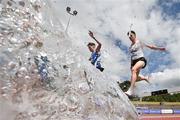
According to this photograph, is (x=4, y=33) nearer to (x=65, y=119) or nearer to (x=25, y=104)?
(x=25, y=104)

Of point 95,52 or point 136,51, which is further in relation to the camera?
point 95,52

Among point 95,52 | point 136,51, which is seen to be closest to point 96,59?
point 95,52

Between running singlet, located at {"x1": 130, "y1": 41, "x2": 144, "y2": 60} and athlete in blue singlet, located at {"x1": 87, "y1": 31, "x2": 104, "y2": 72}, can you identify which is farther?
athlete in blue singlet, located at {"x1": 87, "y1": 31, "x2": 104, "y2": 72}

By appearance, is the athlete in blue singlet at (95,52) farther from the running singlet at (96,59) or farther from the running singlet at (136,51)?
the running singlet at (136,51)

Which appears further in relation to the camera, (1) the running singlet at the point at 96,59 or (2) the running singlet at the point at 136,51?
(1) the running singlet at the point at 96,59

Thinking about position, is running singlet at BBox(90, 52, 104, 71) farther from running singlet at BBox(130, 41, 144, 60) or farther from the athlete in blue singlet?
running singlet at BBox(130, 41, 144, 60)

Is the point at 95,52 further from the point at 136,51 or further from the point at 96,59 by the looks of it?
the point at 136,51

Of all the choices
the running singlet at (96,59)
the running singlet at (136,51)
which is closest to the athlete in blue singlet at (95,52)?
the running singlet at (96,59)

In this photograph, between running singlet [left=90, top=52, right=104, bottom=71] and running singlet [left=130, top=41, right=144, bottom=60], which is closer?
running singlet [left=130, top=41, right=144, bottom=60]

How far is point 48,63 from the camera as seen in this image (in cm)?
350

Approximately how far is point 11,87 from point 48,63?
1.27 ft

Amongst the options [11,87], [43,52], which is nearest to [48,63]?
[43,52]

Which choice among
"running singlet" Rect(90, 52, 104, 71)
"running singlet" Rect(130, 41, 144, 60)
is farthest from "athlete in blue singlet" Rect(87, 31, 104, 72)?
"running singlet" Rect(130, 41, 144, 60)

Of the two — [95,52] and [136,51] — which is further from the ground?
[95,52]
